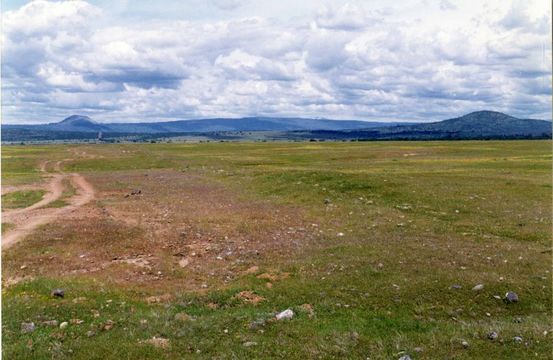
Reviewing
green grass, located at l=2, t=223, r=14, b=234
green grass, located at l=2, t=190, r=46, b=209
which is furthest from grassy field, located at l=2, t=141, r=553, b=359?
green grass, located at l=2, t=190, r=46, b=209

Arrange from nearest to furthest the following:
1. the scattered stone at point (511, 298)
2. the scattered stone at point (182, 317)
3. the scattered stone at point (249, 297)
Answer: the scattered stone at point (182, 317) < the scattered stone at point (511, 298) < the scattered stone at point (249, 297)

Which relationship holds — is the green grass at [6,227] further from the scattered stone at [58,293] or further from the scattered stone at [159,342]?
the scattered stone at [159,342]

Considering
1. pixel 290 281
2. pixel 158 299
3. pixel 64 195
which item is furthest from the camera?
pixel 64 195

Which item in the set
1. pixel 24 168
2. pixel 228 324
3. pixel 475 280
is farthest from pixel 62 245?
pixel 24 168

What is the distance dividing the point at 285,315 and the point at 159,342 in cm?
392

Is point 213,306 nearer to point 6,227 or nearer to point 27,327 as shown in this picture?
point 27,327

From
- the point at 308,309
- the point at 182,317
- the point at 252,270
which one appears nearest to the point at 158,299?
the point at 182,317

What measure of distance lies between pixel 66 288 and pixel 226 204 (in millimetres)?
19672

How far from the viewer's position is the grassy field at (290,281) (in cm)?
1277

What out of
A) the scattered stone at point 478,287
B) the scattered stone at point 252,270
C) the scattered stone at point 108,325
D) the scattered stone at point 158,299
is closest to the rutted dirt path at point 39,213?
the scattered stone at point 158,299

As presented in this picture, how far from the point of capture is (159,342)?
12906mm

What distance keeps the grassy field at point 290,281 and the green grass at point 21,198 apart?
7.48m

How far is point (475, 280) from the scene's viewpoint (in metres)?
17.3

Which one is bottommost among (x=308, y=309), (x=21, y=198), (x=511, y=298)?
(x=21, y=198)
